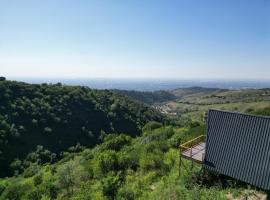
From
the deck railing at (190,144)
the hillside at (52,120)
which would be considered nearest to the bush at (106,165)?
the deck railing at (190,144)

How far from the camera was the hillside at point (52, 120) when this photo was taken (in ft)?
240

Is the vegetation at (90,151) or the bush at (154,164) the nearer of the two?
the vegetation at (90,151)

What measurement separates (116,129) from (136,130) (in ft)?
25.9

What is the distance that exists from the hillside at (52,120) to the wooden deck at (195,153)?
55.8 meters

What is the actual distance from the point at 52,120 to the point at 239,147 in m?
76.0

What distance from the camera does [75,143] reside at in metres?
84.9

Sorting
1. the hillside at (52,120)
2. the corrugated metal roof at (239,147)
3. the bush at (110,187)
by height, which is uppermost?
the corrugated metal roof at (239,147)

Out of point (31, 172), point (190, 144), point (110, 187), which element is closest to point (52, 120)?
point (31, 172)

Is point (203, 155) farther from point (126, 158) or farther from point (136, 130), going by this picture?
point (136, 130)

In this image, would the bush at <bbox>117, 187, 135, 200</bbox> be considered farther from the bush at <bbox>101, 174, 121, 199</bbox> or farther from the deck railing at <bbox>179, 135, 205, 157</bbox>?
the deck railing at <bbox>179, 135, 205, 157</bbox>

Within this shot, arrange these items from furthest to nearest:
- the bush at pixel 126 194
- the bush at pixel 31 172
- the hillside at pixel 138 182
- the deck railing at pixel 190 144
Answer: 1. the bush at pixel 31 172
2. the bush at pixel 126 194
3. the deck railing at pixel 190 144
4. the hillside at pixel 138 182

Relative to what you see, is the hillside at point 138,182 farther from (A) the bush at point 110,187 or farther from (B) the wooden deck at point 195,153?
(B) the wooden deck at point 195,153

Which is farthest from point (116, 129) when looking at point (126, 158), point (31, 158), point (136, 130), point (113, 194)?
point (113, 194)

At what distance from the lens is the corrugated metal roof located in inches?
683
